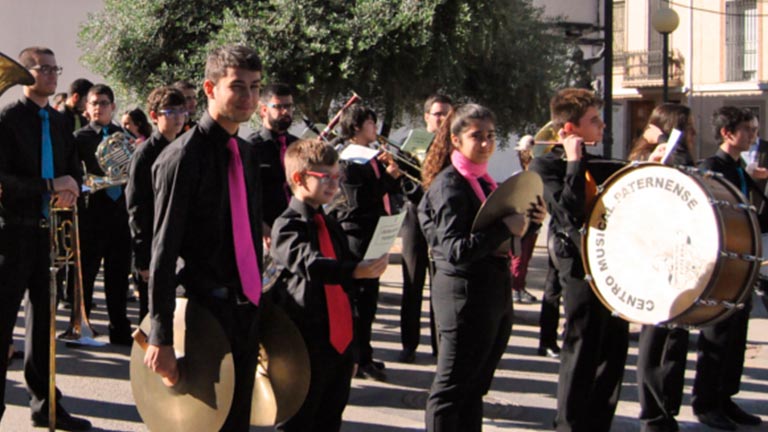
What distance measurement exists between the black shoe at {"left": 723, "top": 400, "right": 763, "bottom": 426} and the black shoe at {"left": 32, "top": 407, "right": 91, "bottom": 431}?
3.80 meters

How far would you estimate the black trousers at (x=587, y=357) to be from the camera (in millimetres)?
5109

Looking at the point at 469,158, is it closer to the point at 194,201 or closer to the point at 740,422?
the point at 194,201

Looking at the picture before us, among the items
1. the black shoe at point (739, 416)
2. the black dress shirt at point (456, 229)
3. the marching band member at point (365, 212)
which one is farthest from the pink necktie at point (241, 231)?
the black shoe at point (739, 416)

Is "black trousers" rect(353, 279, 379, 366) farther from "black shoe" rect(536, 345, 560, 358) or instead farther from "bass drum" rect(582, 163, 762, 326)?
"bass drum" rect(582, 163, 762, 326)

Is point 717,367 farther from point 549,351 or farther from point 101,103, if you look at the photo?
point 101,103

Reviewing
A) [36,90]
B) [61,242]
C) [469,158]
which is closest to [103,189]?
[61,242]

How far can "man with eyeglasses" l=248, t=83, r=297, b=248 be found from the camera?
655 centimetres

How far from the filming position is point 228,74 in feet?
12.3

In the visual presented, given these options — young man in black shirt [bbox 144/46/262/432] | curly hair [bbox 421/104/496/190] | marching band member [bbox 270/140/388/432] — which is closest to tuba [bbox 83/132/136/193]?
curly hair [bbox 421/104/496/190]

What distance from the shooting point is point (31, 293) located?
5430mm

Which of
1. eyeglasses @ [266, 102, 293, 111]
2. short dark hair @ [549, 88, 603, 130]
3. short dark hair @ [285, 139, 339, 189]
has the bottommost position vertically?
short dark hair @ [285, 139, 339, 189]

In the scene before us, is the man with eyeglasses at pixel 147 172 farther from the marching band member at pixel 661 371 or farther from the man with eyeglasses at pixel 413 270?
the marching band member at pixel 661 371

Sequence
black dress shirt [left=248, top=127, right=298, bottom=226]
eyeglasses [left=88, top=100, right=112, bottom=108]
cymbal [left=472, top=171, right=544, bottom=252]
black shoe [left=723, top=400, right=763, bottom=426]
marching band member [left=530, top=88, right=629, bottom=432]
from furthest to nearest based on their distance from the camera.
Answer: eyeglasses [left=88, top=100, right=112, bottom=108] → black dress shirt [left=248, top=127, right=298, bottom=226] → black shoe [left=723, top=400, right=763, bottom=426] → marching band member [left=530, top=88, right=629, bottom=432] → cymbal [left=472, top=171, right=544, bottom=252]

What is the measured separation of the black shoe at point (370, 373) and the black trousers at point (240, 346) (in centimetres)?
314
